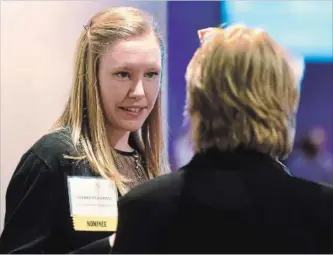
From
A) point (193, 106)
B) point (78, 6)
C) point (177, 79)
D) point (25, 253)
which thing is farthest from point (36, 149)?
point (177, 79)

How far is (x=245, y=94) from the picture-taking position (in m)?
1.20

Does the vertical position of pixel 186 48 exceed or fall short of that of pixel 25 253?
it exceeds it

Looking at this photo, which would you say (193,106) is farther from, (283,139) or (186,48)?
(186,48)

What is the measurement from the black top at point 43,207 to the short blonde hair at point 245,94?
466 millimetres

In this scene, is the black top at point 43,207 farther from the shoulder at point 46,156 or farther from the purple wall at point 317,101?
the purple wall at point 317,101

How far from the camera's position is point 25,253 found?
4.89 feet

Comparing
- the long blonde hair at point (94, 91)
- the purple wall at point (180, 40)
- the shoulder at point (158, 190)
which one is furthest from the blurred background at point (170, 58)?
the long blonde hair at point (94, 91)

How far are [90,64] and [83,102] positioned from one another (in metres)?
0.10

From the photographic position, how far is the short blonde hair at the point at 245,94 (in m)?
1.19

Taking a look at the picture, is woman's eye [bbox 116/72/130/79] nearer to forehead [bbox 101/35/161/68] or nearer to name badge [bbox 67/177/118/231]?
forehead [bbox 101/35/161/68]

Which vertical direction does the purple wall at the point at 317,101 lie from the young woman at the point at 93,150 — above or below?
below

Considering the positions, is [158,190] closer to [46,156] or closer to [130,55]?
[46,156]

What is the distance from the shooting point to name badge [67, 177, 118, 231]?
5.15 feet

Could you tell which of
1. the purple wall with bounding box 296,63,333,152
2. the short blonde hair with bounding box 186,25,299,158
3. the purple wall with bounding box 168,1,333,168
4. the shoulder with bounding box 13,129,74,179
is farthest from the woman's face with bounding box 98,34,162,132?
the purple wall with bounding box 296,63,333,152
